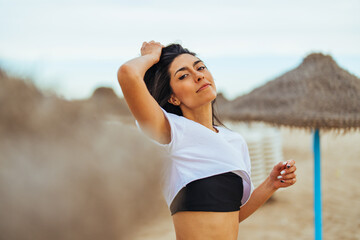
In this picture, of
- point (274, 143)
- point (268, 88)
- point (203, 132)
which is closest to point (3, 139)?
point (203, 132)

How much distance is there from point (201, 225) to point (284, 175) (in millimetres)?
414

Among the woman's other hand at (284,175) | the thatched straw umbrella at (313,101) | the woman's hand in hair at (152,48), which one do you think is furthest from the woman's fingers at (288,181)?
the thatched straw umbrella at (313,101)

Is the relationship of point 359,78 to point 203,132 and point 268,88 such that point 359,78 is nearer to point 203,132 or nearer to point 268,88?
point 268,88

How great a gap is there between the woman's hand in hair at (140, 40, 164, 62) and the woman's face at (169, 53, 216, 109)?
0.32 ft

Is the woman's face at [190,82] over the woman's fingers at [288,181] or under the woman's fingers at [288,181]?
over

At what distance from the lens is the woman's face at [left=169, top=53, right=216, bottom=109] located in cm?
128

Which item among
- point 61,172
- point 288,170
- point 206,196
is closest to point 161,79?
point 206,196

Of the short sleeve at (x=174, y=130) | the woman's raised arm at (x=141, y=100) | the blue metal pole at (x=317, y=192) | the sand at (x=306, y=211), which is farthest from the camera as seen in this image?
the sand at (x=306, y=211)

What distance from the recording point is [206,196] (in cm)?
116

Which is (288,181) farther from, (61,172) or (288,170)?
(61,172)

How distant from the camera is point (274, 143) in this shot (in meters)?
5.82

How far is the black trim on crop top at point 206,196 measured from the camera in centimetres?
115

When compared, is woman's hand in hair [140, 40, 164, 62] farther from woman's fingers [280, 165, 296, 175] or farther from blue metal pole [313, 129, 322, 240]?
blue metal pole [313, 129, 322, 240]

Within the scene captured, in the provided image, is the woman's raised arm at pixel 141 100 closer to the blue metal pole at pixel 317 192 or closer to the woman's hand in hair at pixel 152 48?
the woman's hand in hair at pixel 152 48
